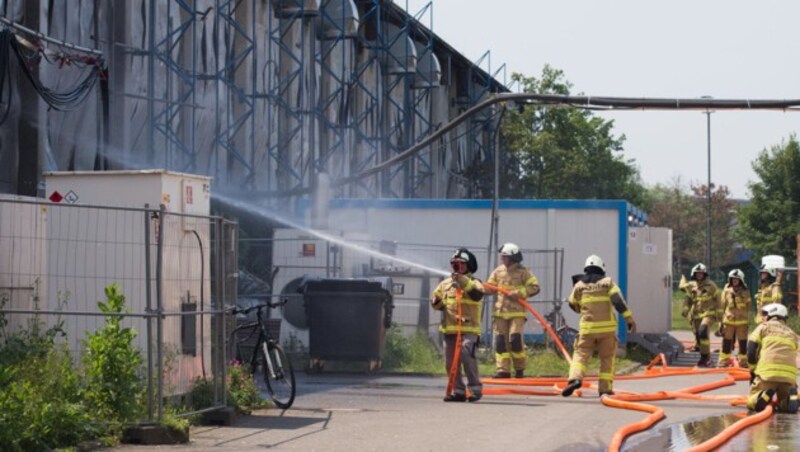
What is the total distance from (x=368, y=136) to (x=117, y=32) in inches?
643

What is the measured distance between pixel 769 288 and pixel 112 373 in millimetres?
14400

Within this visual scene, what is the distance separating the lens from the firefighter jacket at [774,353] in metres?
14.4

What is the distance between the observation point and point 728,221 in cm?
8188

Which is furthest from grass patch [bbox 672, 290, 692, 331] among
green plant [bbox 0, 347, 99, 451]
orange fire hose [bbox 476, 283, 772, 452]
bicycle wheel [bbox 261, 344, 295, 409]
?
green plant [bbox 0, 347, 99, 451]

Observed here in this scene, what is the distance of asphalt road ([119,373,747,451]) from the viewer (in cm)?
1081

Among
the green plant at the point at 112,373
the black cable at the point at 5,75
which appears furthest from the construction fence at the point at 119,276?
the black cable at the point at 5,75

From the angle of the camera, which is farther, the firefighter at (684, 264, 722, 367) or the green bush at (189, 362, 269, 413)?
the firefighter at (684, 264, 722, 367)

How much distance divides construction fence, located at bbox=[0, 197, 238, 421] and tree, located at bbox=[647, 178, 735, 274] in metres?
64.2

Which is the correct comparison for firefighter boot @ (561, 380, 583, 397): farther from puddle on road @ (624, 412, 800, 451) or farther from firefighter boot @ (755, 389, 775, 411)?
firefighter boot @ (755, 389, 775, 411)

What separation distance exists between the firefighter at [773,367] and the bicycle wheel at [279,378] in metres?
4.81

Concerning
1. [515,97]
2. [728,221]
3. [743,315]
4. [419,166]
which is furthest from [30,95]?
[728,221]

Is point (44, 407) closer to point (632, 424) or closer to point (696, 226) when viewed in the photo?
point (632, 424)

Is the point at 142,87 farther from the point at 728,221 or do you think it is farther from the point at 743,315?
the point at 728,221

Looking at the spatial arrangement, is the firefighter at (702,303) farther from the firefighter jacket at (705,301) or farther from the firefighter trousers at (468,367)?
the firefighter trousers at (468,367)
